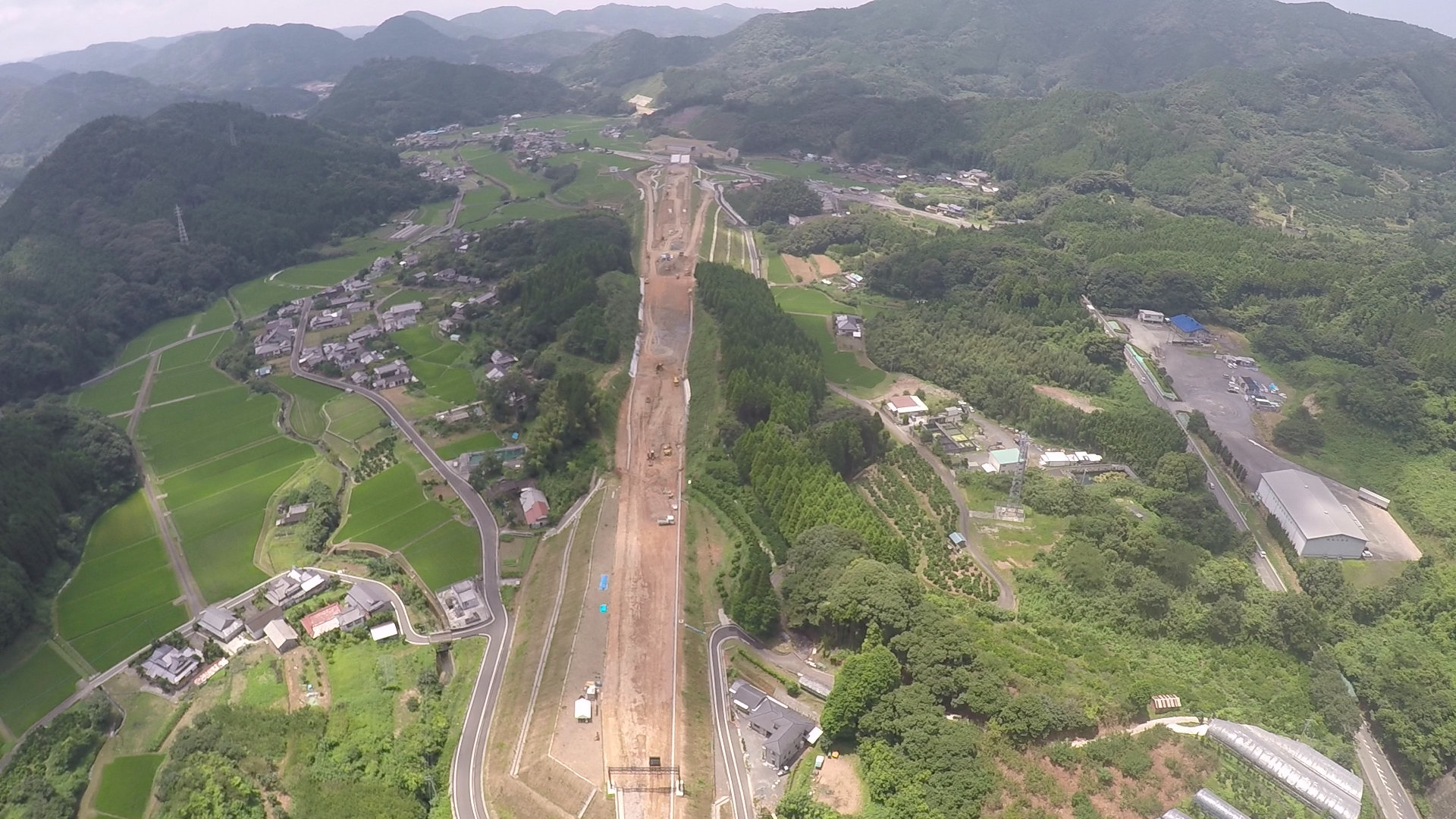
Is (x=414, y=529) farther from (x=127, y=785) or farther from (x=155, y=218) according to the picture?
(x=155, y=218)

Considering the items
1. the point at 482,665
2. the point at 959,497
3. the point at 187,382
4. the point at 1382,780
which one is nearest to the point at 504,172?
the point at 187,382

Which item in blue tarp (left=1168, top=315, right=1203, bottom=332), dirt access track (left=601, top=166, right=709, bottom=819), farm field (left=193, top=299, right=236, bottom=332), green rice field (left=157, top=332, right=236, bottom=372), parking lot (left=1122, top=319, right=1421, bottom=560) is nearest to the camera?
dirt access track (left=601, top=166, right=709, bottom=819)

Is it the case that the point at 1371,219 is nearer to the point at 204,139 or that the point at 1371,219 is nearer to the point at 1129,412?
the point at 1129,412

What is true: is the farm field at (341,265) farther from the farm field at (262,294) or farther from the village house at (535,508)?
the village house at (535,508)

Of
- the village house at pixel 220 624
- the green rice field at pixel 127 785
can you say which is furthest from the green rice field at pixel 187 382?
the green rice field at pixel 127 785

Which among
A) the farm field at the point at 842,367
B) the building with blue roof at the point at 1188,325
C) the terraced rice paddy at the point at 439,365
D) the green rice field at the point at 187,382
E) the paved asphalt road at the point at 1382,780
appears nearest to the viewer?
the paved asphalt road at the point at 1382,780

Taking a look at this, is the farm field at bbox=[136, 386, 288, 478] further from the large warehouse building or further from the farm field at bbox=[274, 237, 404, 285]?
the large warehouse building

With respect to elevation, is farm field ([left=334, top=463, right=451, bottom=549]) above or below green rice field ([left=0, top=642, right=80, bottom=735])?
above

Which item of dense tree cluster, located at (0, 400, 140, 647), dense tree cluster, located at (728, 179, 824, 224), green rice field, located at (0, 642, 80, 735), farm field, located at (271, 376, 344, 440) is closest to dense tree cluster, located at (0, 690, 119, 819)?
green rice field, located at (0, 642, 80, 735)
